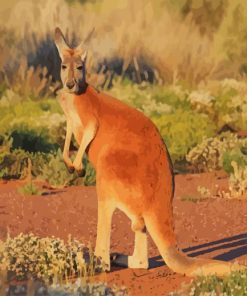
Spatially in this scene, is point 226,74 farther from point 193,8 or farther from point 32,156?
point 32,156

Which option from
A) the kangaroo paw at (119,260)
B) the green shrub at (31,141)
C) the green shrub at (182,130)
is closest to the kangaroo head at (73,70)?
the kangaroo paw at (119,260)

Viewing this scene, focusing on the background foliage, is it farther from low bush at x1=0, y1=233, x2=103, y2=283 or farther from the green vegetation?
low bush at x1=0, y1=233, x2=103, y2=283

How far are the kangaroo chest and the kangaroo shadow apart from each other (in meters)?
1.33

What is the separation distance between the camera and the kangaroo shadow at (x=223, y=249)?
32.7ft

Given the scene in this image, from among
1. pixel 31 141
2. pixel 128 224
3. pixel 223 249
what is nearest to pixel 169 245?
pixel 223 249

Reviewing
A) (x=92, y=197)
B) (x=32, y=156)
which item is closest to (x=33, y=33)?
(x=32, y=156)

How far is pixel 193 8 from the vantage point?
95.6 ft

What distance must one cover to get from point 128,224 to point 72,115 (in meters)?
3.31

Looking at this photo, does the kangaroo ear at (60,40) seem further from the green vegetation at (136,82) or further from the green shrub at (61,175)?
the green shrub at (61,175)

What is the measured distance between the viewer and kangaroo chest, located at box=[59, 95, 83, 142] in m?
8.92

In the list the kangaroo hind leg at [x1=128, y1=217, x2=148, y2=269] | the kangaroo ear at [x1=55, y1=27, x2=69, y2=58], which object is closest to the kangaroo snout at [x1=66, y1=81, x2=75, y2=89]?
the kangaroo ear at [x1=55, y1=27, x2=69, y2=58]

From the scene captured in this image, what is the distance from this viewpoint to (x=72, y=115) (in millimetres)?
8953

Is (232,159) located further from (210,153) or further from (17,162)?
(17,162)

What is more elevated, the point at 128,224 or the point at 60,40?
the point at 60,40
